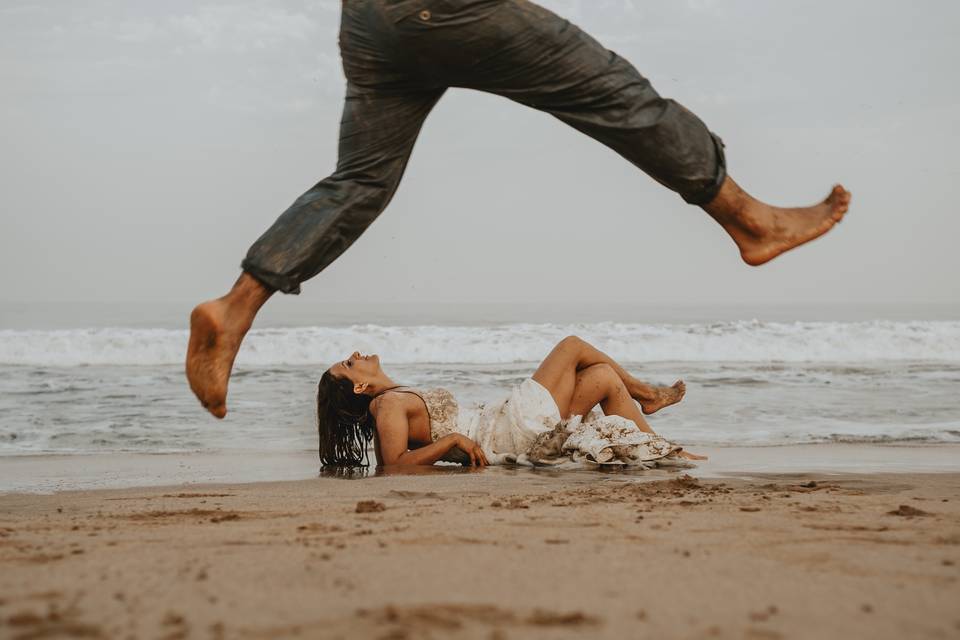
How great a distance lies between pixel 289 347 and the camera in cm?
1619

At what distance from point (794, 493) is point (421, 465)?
2.43 m

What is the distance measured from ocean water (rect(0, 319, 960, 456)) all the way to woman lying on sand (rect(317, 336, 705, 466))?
36cm

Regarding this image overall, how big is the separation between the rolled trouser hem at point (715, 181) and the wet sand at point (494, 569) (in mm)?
1011

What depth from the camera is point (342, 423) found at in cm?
620

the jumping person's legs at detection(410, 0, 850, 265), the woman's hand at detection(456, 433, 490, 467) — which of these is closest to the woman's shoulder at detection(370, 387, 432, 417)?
the woman's hand at detection(456, 433, 490, 467)

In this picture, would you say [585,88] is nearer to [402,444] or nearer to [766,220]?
[766,220]

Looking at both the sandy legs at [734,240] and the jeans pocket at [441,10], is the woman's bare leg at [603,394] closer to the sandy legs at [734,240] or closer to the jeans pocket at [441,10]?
the sandy legs at [734,240]

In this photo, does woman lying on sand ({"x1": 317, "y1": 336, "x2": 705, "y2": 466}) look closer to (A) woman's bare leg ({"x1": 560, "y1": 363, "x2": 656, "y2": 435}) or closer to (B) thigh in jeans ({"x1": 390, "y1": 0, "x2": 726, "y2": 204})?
(A) woman's bare leg ({"x1": 560, "y1": 363, "x2": 656, "y2": 435})

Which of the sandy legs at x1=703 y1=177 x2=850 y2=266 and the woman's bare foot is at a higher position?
the sandy legs at x1=703 y1=177 x2=850 y2=266

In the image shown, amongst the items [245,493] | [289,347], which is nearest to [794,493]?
[245,493]

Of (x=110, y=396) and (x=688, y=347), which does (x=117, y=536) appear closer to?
(x=110, y=396)

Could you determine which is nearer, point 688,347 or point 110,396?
point 110,396

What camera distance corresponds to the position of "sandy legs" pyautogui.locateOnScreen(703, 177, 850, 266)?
3.33 meters

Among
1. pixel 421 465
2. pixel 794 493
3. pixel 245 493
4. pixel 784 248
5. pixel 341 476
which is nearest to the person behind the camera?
pixel 784 248
